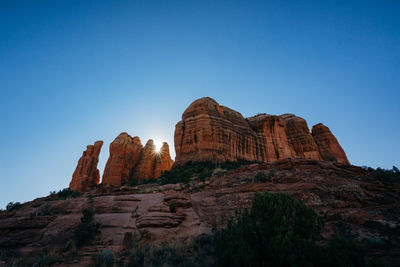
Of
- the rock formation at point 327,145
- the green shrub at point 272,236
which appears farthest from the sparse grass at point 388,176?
the rock formation at point 327,145

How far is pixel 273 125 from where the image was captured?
45.1 m

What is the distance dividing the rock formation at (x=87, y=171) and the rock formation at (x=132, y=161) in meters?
3.09

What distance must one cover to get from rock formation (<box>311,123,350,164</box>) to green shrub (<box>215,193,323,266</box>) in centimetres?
4538

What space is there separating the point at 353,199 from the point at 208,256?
884 centimetres

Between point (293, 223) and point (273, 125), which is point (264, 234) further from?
point (273, 125)

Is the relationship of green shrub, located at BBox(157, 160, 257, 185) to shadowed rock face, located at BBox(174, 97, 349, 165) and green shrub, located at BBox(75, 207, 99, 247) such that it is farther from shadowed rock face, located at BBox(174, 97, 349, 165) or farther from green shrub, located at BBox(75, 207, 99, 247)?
green shrub, located at BBox(75, 207, 99, 247)

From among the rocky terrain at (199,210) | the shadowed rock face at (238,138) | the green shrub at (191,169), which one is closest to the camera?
the rocky terrain at (199,210)

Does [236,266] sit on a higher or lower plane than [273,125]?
lower

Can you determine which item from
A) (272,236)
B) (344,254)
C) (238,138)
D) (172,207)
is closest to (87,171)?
(238,138)

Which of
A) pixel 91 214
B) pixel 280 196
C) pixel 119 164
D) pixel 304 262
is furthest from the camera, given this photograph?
pixel 119 164

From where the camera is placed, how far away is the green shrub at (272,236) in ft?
15.6

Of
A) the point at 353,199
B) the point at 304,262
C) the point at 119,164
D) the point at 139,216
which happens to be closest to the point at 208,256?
the point at 304,262

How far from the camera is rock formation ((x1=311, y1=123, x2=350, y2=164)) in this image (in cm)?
4444

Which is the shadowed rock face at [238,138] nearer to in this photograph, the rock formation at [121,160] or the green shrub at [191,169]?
the green shrub at [191,169]
